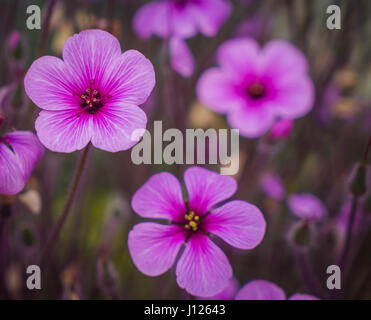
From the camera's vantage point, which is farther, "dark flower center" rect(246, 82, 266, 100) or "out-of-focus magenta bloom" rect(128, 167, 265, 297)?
"dark flower center" rect(246, 82, 266, 100)

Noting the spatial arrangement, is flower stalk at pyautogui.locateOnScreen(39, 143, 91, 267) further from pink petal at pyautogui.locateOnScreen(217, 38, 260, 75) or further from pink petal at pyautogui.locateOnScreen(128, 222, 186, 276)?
pink petal at pyautogui.locateOnScreen(217, 38, 260, 75)

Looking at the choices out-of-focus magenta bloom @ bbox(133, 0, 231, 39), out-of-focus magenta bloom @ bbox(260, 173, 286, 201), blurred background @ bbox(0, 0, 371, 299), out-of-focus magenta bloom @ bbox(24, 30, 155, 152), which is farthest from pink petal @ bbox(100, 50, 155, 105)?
out-of-focus magenta bloom @ bbox(260, 173, 286, 201)

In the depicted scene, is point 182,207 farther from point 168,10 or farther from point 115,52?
point 168,10

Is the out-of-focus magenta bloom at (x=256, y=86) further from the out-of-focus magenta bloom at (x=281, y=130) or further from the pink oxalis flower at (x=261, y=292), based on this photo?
the pink oxalis flower at (x=261, y=292)

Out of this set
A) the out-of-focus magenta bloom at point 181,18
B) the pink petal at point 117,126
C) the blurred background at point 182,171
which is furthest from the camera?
the out-of-focus magenta bloom at point 181,18

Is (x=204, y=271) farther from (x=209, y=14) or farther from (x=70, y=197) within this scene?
(x=209, y=14)

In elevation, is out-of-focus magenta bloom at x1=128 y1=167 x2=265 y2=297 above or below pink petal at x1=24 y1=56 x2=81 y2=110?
below

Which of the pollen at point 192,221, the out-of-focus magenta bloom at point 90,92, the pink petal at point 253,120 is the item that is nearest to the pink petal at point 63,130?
the out-of-focus magenta bloom at point 90,92

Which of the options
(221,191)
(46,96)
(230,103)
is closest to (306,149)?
(230,103)
